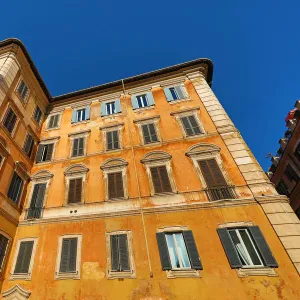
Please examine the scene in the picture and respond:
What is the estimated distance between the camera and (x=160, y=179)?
11.6 m

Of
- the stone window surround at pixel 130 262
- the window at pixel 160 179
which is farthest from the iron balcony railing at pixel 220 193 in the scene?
the stone window surround at pixel 130 262

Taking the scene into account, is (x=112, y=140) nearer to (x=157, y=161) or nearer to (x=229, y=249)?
(x=157, y=161)

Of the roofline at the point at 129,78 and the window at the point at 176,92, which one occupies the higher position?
the roofline at the point at 129,78

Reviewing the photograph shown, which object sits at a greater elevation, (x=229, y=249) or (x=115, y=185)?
(x=115, y=185)

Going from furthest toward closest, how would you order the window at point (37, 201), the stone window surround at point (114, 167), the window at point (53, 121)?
the window at point (53, 121)
the stone window surround at point (114, 167)
the window at point (37, 201)

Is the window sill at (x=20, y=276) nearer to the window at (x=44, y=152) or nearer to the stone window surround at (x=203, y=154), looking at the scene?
the window at (x=44, y=152)

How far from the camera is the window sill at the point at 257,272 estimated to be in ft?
25.7

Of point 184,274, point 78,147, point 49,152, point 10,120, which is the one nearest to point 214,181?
point 184,274

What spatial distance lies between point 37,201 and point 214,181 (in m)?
9.84

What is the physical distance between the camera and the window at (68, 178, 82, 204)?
11852 mm

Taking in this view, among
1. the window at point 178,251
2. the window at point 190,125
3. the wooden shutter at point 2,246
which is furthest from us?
the window at point 190,125

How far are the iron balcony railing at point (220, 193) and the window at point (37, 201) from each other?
9.02 metres

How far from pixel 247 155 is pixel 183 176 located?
3.59m

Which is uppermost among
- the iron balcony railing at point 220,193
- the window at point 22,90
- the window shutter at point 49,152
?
the window at point 22,90
